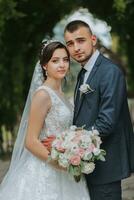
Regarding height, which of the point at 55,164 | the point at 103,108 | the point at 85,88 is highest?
the point at 85,88

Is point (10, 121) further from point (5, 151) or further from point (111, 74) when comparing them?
point (111, 74)

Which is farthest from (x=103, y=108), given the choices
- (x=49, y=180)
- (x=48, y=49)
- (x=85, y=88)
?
(x=49, y=180)

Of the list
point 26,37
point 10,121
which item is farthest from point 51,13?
point 10,121

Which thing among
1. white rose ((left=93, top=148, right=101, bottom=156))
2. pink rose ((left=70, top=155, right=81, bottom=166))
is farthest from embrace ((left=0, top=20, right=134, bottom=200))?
pink rose ((left=70, top=155, right=81, bottom=166))

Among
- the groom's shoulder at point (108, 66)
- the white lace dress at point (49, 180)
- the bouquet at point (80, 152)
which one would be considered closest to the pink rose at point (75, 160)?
the bouquet at point (80, 152)

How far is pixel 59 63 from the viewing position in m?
3.81

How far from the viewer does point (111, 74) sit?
11.3ft

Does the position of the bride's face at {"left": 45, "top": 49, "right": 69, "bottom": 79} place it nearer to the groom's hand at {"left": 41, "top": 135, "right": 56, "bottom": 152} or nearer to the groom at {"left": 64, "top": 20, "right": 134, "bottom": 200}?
the groom at {"left": 64, "top": 20, "right": 134, "bottom": 200}

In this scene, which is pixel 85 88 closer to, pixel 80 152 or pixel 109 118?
pixel 109 118

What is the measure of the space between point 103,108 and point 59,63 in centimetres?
61

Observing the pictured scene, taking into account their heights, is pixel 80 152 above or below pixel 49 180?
above

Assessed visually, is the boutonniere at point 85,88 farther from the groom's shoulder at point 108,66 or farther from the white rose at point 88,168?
the white rose at point 88,168

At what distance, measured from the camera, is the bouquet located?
3359 mm

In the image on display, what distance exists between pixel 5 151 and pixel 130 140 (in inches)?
314
